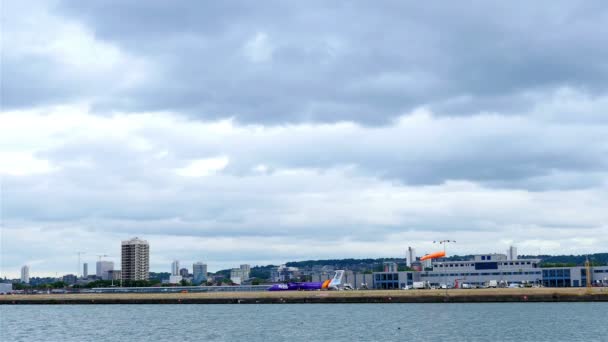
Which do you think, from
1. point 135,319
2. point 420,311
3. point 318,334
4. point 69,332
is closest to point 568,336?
point 318,334

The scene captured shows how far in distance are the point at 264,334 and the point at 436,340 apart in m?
27.4

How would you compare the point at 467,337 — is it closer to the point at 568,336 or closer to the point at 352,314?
the point at 568,336

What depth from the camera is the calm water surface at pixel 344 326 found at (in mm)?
115188

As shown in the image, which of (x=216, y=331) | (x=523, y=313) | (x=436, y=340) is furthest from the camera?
(x=523, y=313)

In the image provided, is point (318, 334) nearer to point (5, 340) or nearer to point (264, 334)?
point (264, 334)

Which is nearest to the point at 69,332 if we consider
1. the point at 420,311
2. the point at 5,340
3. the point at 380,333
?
the point at 5,340

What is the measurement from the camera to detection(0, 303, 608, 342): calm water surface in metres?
115

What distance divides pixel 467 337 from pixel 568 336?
13.5m

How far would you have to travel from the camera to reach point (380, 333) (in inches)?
4680

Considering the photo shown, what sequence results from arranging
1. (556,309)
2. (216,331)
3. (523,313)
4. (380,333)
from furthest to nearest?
(556,309), (523,313), (216,331), (380,333)

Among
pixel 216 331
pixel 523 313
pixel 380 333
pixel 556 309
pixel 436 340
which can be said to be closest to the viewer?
pixel 436 340

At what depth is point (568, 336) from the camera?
11088 centimetres

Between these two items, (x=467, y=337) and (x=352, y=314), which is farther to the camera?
(x=352, y=314)

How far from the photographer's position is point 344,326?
134 m
